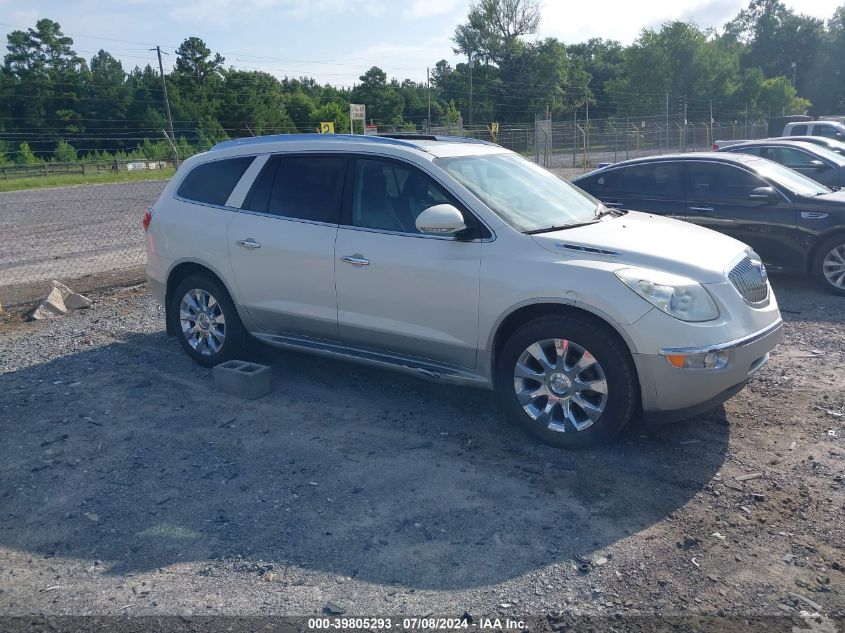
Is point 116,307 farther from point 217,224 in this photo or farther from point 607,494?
point 607,494

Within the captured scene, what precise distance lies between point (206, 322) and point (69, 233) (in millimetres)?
11757

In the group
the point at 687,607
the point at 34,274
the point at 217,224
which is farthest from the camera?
the point at 34,274

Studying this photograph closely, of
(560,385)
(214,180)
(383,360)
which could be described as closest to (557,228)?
(560,385)

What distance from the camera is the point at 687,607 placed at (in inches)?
133

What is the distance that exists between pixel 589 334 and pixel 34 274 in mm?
9436

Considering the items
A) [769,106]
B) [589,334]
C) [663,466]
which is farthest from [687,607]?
[769,106]

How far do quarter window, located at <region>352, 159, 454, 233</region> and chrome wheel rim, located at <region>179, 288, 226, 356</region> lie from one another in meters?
1.62

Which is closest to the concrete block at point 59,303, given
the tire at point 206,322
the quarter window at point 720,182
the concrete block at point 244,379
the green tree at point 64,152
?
the tire at point 206,322

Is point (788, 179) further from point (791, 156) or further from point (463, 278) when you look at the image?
point (463, 278)

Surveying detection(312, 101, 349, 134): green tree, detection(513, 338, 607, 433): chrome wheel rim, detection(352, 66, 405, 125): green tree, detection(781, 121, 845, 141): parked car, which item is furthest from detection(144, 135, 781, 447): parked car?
detection(352, 66, 405, 125): green tree

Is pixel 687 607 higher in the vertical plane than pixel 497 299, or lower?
lower

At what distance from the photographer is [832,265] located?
898 centimetres

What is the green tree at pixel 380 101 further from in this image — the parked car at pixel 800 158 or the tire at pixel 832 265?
the tire at pixel 832 265

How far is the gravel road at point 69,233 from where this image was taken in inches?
468
